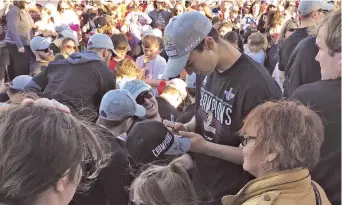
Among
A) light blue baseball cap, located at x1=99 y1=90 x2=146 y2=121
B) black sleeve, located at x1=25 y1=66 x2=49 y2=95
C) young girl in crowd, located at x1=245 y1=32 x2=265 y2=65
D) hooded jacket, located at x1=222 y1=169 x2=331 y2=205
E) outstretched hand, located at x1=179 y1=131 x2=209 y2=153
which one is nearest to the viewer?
hooded jacket, located at x1=222 y1=169 x2=331 y2=205

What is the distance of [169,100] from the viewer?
3854 millimetres

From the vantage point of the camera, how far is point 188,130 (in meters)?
2.68

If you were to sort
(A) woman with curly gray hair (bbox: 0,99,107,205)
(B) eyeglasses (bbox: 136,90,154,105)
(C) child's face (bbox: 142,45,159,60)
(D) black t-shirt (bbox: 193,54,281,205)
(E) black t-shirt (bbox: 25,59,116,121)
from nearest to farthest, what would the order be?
(A) woman with curly gray hair (bbox: 0,99,107,205) < (D) black t-shirt (bbox: 193,54,281,205) < (B) eyeglasses (bbox: 136,90,154,105) < (E) black t-shirt (bbox: 25,59,116,121) < (C) child's face (bbox: 142,45,159,60)

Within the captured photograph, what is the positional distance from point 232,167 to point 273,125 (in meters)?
0.75

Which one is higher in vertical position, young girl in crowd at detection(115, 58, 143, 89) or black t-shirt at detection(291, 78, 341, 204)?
black t-shirt at detection(291, 78, 341, 204)

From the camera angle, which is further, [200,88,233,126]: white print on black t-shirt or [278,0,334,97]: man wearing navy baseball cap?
[278,0,334,97]: man wearing navy baseball cap

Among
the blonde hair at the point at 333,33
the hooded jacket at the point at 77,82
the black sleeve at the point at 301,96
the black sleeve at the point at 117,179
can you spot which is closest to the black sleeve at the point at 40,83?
the hooded jacket at the point at 77,82

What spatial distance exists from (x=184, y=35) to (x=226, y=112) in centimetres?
45

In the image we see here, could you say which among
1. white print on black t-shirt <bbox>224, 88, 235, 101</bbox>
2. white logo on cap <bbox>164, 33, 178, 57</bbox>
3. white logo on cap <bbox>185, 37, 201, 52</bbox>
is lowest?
white print on black t-shirt <bbox>224, 88, 235, 101</bbox>

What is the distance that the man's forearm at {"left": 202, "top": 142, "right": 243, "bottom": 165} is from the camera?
Result: 220 centimetres

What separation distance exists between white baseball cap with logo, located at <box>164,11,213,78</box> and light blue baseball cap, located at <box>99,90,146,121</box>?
0.54 meters

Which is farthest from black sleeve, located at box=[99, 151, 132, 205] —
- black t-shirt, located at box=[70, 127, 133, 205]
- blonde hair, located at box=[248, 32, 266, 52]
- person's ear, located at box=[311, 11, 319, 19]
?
blonde hair, located at box=[248, 32, 266, 52]

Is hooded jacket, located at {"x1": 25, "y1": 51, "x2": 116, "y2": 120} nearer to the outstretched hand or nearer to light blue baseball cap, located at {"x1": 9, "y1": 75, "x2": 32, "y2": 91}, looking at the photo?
light blue baseball cap, located at {"x1": 9, "y1": 75, "x2": 32, "y2": 91}

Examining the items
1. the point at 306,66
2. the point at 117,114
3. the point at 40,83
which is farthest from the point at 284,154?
the point at 40,83
